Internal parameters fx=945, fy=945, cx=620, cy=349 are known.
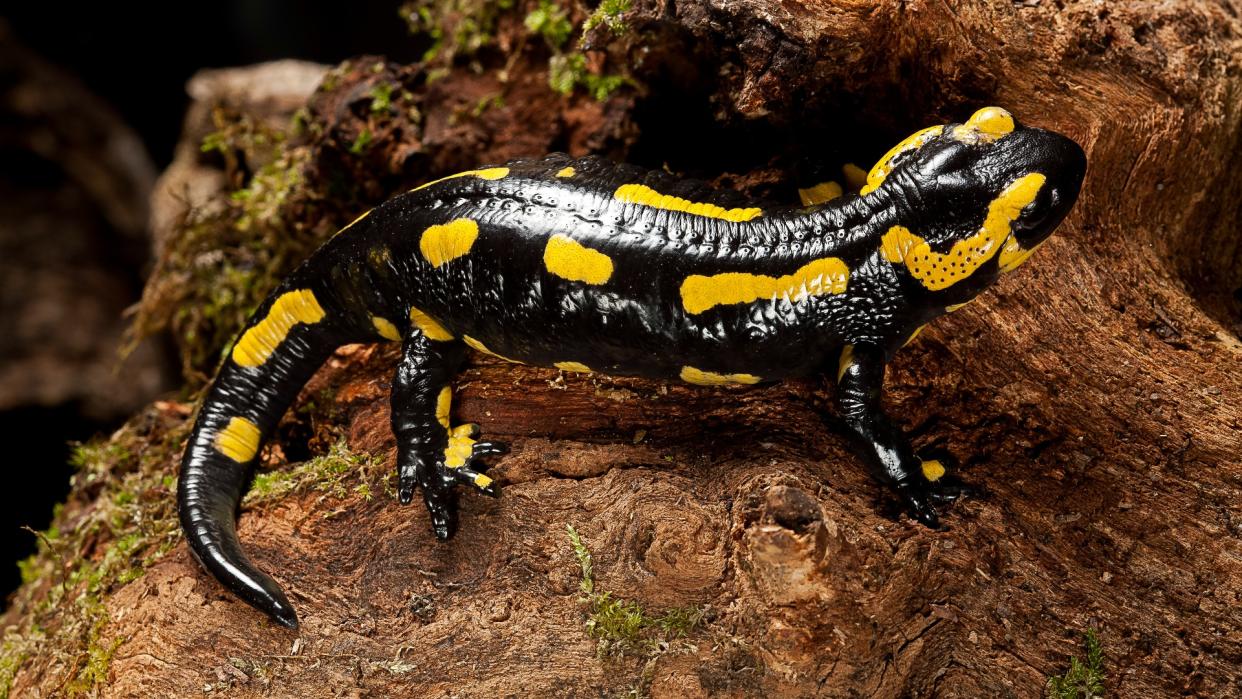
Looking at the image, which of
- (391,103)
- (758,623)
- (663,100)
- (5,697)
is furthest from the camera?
(391,103)

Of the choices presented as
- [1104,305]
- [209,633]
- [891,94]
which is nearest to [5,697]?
[209,633]

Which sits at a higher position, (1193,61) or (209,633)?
(1193,61)

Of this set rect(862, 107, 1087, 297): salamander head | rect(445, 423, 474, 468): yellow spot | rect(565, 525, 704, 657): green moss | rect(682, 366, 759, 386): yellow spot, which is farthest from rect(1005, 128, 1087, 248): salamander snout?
rect(445, 423, 474, 468): yellow spot

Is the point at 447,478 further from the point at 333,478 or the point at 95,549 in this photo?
the point at 95,549

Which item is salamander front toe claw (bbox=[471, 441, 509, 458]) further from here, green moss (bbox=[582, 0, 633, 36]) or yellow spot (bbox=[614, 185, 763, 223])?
green moss (bbox=[582, 0, 633, 36])

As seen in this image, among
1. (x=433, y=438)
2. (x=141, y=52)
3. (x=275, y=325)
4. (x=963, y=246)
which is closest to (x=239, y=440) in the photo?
(x=275, y=325)

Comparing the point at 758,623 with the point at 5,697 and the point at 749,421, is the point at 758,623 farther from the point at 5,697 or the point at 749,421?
the point at 5,697
